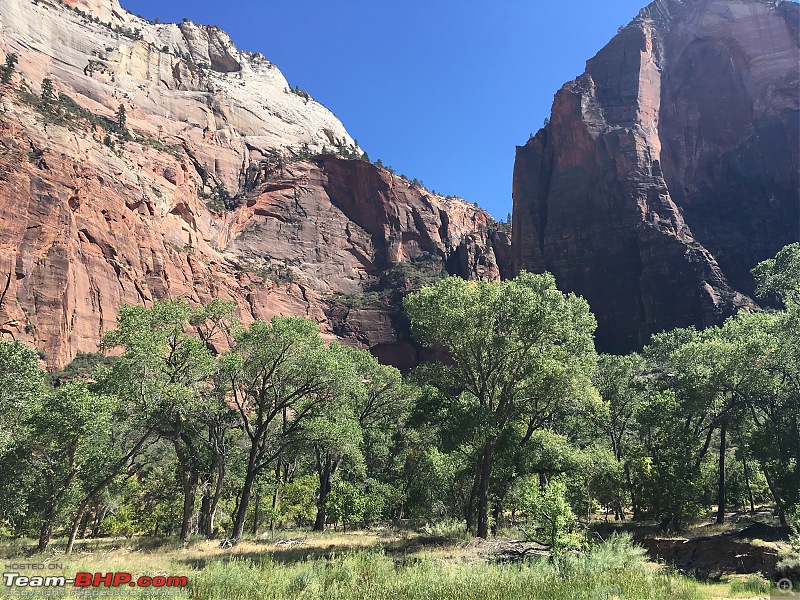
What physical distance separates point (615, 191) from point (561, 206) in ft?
38.3

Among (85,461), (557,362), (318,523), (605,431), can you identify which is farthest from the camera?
(605,431)

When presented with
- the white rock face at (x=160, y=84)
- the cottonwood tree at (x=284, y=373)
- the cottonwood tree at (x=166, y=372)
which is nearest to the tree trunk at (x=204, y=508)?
the cottonwood tree at (x=166, y=372)

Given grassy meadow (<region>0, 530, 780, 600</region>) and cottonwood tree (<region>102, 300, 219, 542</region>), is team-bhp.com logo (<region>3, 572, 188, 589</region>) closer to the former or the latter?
grassy meadow (<region>0, 530, 780, 600</region>)

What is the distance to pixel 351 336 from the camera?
97.1 metres

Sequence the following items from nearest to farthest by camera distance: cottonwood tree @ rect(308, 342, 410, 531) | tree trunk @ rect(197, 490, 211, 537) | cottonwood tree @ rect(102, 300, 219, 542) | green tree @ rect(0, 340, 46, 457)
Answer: cottonwood tree @ rect(102, 300, 219, 542) → green tree @ rect(0, 340, 46, 457) → tree trunk @ rect(197, 490, 211, 537) → cottonwood tree @ rect(308, 342, 410, 531)

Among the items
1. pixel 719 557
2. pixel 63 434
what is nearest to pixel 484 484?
pixel 719 557

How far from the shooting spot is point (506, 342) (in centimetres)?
1802

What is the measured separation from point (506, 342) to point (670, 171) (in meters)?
113

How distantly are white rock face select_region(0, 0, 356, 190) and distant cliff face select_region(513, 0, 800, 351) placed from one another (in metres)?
69.7

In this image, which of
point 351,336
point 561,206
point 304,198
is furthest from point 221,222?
point 561,206

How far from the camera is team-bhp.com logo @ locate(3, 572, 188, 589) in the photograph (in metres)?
9.88

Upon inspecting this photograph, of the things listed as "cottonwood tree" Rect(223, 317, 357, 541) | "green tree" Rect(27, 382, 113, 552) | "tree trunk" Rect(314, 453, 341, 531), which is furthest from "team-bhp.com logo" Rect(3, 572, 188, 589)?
"tree trunk" Rect(314, 453, 341, 531)

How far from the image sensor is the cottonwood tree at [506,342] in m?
17.9

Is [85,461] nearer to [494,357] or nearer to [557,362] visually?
[494,357]
